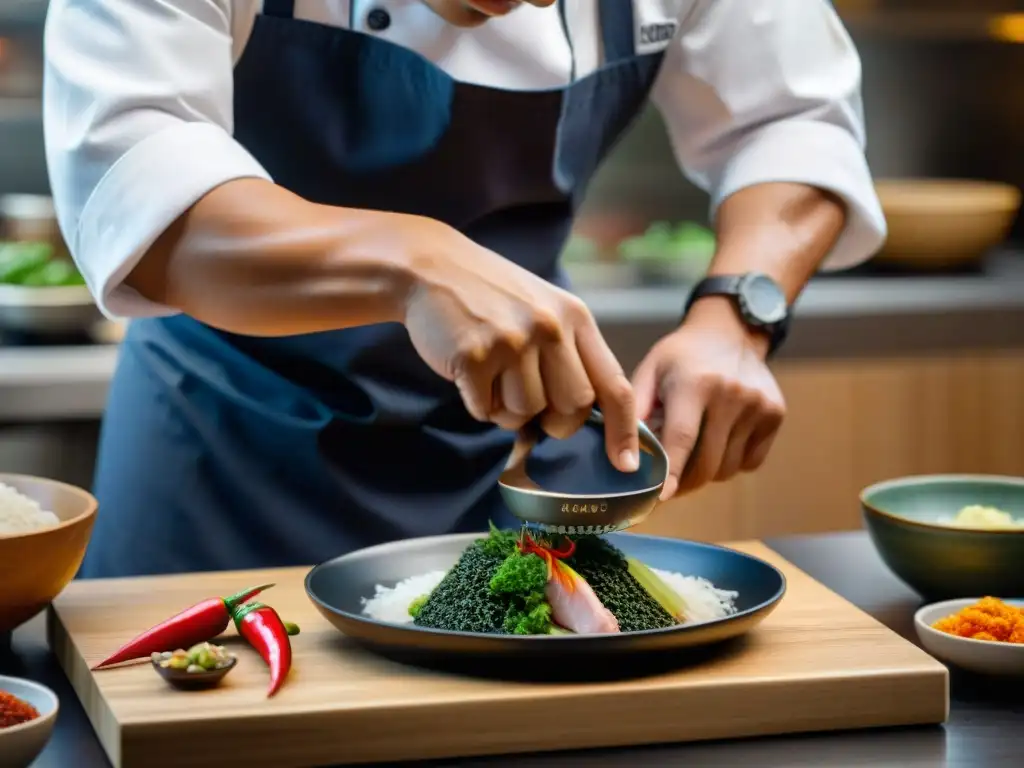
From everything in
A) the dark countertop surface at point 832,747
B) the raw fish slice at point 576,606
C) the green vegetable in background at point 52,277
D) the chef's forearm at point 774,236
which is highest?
the chef's forearm at point 774,236

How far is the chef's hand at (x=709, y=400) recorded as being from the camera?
1.51 m

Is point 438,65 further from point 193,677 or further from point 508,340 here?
point 193,677

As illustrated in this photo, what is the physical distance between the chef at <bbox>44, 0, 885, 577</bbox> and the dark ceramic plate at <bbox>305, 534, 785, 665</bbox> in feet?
0.42

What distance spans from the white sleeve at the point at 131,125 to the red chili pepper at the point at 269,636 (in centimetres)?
33

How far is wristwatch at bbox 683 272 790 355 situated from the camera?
64.4 inches

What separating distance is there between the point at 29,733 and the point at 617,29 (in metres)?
1.06

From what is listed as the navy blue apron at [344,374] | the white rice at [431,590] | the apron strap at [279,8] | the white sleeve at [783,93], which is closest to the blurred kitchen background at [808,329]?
the navy blue apron at [344,374]

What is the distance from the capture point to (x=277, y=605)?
4.48 feet

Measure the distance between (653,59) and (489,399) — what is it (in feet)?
2.30

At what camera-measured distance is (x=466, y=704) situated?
109 centimetres

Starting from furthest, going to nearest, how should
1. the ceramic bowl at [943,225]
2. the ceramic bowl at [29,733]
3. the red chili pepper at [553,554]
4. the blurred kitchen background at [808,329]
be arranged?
the ceramic bowl at [943,225], the blurred kitchen background at [808,329], the red chili pepper at [553,554], the ceramic bowl at [29,733]

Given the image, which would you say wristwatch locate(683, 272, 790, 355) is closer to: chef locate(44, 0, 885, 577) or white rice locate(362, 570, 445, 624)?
chef locate(44, 0, 885, 577)

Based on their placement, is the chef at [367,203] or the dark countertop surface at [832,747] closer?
the dark countertop surface at [832,747]

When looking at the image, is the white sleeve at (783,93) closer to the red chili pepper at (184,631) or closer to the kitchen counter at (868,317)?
the red chili pepper at (184,631)
